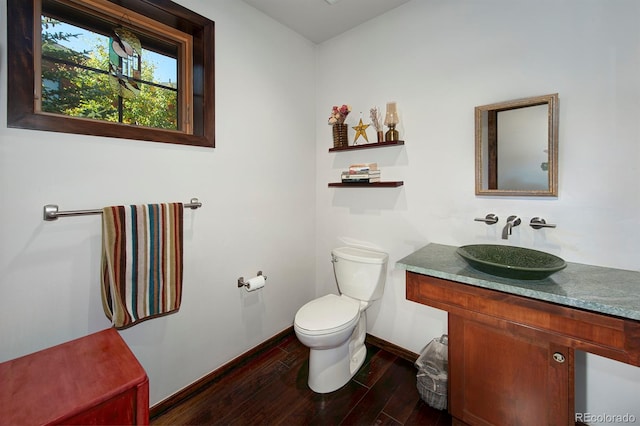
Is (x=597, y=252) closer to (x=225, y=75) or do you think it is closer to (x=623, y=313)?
(x=623, y=313)

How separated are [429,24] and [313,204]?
1.57 m

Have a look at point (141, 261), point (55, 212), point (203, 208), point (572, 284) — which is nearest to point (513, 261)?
point (572, 284)

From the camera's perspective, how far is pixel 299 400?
1.60 meters

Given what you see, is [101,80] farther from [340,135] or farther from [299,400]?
[299,400]

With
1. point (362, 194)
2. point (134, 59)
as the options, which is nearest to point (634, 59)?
point (362, 194)

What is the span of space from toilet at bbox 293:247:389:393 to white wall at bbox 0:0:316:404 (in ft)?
1.72

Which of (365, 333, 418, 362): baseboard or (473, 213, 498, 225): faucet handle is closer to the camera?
(473, 213, 498, 225): faucet handle

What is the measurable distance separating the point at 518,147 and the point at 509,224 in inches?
17.7

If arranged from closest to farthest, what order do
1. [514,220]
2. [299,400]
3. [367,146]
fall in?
1. [514,220]
2. [299,400]
3. [367,146]

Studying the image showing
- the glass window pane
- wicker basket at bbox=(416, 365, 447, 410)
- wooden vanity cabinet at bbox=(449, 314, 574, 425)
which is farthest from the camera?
wicker basket at bbox=(416, 365, 447, 410)

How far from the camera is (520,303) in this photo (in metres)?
1.10

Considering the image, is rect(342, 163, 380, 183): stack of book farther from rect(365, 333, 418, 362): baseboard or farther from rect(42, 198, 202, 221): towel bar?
rect(42, 198, 202, 221): towel bar

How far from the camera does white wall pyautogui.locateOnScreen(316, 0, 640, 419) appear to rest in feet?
4.15

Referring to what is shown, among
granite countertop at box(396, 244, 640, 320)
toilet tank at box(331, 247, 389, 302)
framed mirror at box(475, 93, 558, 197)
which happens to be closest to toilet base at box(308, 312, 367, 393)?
toilet tank at box(331, 247, 389, 302)
